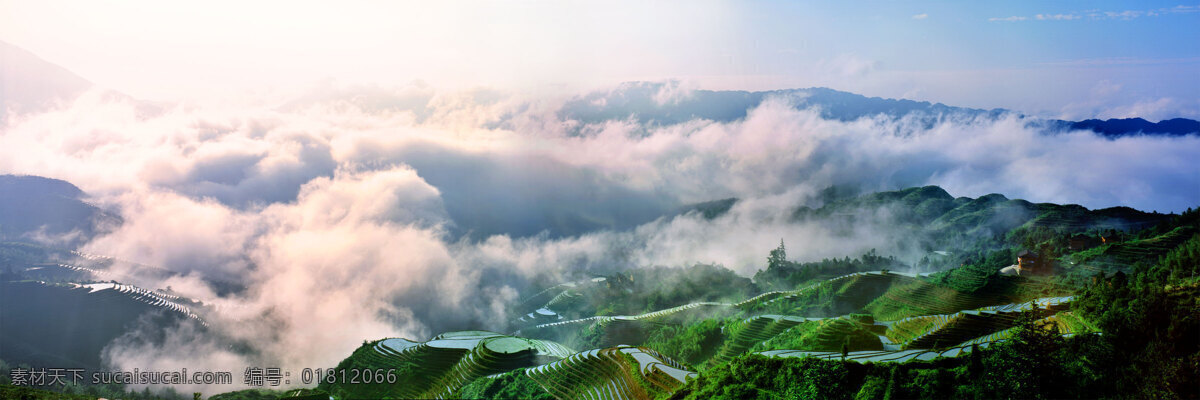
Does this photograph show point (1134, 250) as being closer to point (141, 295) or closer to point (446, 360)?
point (446, 360)

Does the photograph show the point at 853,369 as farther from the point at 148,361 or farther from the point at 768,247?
the point at 768,247

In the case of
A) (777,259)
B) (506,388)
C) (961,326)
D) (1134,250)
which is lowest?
(506,388)

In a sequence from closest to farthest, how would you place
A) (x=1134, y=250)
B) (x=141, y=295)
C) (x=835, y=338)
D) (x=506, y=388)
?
(x=835, y=338), (x=506, y=388), (x=1134, y=250), (x=141, y=295)

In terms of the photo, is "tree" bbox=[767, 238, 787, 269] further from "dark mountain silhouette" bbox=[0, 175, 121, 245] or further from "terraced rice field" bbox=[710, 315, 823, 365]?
"dark mountain silhouette" bbox=[0, 175, 121, 245]

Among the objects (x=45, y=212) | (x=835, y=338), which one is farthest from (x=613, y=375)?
(x=45, y=212)

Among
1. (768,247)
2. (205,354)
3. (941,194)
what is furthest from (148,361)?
(941,194)

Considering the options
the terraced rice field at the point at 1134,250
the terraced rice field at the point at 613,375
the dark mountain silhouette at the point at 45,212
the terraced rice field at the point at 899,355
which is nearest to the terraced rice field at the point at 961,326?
the terraced rice field at the point at 899,355

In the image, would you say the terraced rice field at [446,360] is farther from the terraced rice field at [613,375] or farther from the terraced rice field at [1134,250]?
the terraced rice field at [1134,250]
